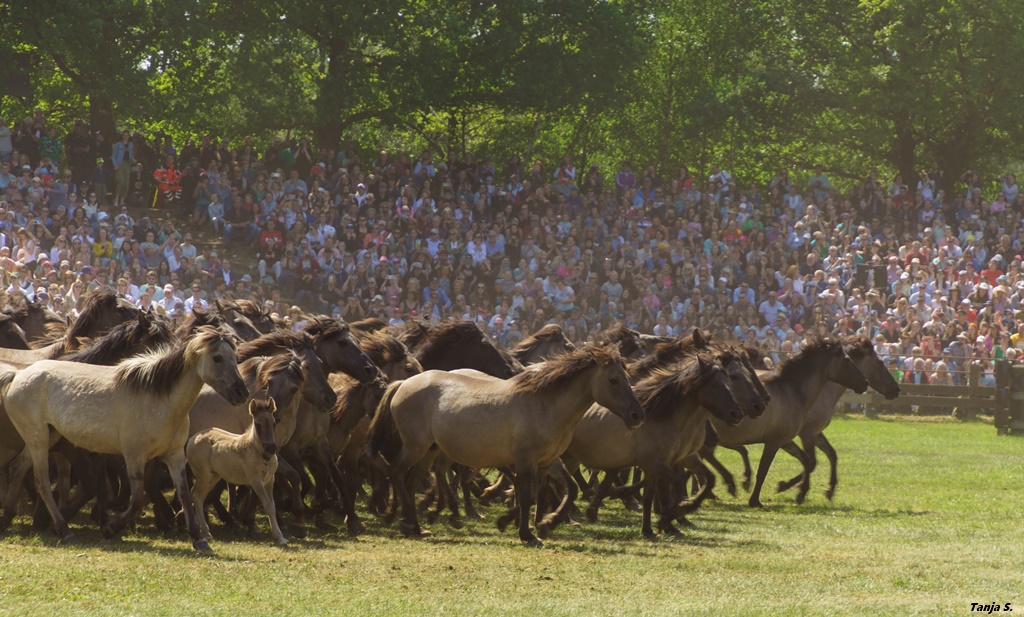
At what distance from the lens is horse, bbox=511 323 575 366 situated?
49.6 feet

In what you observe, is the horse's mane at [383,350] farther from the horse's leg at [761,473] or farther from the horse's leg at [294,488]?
the horse's leg at [761,473]

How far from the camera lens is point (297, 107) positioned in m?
35.2

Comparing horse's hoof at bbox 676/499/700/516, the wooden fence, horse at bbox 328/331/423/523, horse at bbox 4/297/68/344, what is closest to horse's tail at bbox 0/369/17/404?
horse at bbox 328/331/423/523

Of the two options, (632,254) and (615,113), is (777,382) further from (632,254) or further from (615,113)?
(615,113)

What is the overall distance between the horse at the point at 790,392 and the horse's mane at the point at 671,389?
2.08m

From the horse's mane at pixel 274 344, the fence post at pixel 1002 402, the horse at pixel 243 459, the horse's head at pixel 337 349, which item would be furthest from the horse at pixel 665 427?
the fence post at pixel 1002 402

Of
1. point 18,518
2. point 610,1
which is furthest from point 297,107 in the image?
point 18,518

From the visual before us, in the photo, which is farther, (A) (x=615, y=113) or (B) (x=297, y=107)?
(A) (x=615, y=113)

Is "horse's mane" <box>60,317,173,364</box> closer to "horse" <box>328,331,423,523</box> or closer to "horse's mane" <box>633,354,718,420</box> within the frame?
"horse" <box>328,331,423,523</box>

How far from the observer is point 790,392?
596 inches

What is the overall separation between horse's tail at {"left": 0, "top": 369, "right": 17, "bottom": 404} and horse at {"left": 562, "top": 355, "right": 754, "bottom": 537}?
479 centimetres

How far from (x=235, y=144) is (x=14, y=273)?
62.8 feet

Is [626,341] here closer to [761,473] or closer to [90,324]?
[761,473]

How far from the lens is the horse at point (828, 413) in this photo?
15.0 metres
